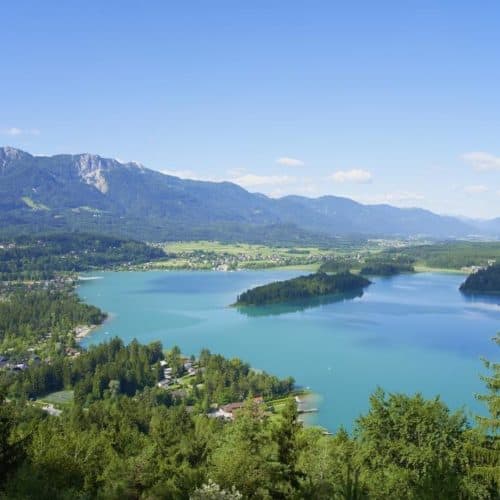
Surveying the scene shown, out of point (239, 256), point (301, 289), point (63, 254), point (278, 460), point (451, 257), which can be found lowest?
point (301, 289)

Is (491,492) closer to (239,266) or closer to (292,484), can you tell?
(292,484)

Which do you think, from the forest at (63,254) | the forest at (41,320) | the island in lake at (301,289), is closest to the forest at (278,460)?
the forest at (41,320)

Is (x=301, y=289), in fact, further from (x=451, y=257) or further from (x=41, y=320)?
(x=451, y=257)

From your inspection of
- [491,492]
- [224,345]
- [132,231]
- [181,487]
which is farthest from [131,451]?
[132,231]

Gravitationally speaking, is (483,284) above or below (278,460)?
below

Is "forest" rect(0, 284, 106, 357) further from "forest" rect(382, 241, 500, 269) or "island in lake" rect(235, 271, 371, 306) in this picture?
"forest" rect(382, 241, 500, 269)

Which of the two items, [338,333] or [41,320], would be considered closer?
[338,333]

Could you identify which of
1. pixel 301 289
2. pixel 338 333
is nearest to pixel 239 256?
pixel 301 289

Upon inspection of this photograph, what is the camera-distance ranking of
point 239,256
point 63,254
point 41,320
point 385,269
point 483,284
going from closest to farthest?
point 41,320, point 483,284, point 385,269, point 63,254, point 239,256
